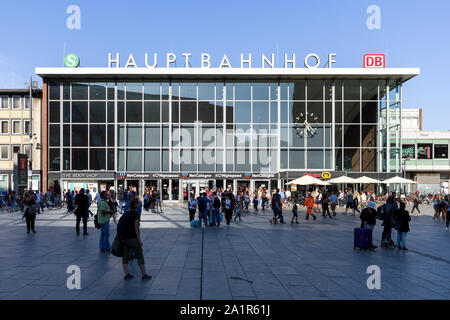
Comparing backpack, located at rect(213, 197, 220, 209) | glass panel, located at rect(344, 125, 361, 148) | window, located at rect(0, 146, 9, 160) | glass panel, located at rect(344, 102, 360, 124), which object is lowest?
backpack, located at rect(213, 197, 220, 209)

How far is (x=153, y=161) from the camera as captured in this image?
33.2 metres

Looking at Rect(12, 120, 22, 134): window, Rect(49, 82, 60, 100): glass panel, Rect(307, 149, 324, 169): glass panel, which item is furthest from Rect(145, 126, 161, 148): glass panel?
Rect(307, 149, 324, 169): glass panel

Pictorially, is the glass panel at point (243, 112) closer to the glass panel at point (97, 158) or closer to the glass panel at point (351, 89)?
the glass panel at point (351, 89)

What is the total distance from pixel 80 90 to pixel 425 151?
1771 inches

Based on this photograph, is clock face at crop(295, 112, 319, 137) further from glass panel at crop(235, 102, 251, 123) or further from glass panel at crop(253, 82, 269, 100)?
glass panel at crop(235, 102, 251, 123)

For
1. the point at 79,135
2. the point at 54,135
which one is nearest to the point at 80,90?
the point at 79,135

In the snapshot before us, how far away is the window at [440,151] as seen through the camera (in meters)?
42.6

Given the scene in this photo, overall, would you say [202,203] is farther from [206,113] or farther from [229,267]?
[206,113]

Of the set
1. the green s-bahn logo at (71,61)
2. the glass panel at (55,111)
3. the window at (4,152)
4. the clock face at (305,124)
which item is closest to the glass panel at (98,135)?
the glass panel at (55,111)

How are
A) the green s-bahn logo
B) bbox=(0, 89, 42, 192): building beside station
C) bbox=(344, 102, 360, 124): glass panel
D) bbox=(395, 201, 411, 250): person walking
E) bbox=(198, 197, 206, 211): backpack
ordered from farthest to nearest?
bbox=(0, 89, 42, 192): building beside station
bbox=(344, 102, 360, 124): glass panel
the green s-bahn logo
bbox=(198, 197, 206, 211): backpack
bbox=(395, 201, 411, 250): person walking

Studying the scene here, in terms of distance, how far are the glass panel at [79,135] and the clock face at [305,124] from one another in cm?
2296

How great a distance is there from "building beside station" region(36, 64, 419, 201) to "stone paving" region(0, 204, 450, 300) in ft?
66.0

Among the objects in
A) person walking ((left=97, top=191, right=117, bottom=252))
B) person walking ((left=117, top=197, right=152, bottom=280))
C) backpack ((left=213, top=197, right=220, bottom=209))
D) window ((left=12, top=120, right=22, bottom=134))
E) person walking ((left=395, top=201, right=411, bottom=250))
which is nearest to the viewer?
person walking ((left=117, top=197, right=152, bottom=280))

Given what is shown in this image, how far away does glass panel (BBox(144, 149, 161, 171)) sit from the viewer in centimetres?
3319
